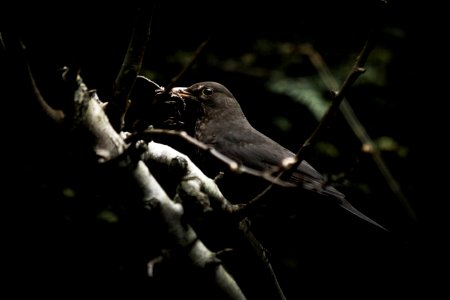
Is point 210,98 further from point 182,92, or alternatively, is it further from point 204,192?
point 204,192

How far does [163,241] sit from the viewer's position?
4.93 ft

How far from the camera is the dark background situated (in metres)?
2.46

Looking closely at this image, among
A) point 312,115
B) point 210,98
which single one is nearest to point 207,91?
point 210,98

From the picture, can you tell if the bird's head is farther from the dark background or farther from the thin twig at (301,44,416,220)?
the thin twig at (301,44,416,220)

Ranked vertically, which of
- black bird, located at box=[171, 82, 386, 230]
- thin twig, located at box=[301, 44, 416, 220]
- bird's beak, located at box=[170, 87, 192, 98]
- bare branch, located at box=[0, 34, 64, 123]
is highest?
bare branch, located at box=[0, 34, 64, 123]

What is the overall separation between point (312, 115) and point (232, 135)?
23.3 inches

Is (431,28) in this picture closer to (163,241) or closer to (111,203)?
(111,203)

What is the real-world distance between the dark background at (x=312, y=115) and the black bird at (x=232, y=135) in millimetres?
160

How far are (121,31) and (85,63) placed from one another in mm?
308

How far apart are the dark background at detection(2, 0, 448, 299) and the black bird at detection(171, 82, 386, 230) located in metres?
0.16

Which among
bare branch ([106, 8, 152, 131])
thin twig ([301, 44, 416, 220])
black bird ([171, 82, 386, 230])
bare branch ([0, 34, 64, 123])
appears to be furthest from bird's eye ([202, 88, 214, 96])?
bare branch ([0, 34, 64, 123])

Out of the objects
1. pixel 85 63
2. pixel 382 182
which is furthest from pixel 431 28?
pixel 85 63

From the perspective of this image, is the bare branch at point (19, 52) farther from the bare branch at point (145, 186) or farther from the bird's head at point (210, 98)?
the bird's head at point (210, 98)

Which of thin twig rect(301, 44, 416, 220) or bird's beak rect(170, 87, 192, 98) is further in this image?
bird's beak rect(170, 87, 192, 98)
